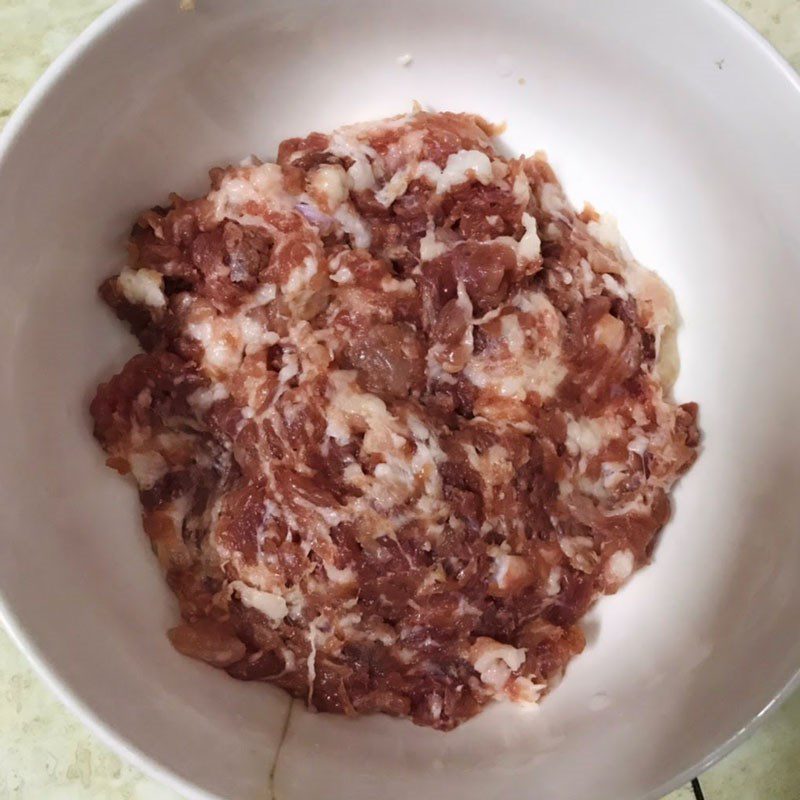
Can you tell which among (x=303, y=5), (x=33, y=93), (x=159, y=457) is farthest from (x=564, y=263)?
(x=33, y=93)

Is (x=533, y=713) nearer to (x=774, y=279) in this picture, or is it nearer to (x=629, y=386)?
(x=629, y=386)

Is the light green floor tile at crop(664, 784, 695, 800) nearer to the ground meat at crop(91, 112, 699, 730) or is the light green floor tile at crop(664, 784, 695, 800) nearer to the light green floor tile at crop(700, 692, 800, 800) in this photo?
the light green floor tile at crop(700, 692, 800, 800)

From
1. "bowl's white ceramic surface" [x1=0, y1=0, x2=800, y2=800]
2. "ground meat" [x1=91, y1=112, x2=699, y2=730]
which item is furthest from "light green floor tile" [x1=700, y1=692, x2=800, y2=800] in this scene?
"ground meat" [x1=91, y1=112, x2=699, y2=730]

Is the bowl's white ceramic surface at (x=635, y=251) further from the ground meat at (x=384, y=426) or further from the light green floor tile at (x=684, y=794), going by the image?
the light green floor tile at (x=684, y=794)

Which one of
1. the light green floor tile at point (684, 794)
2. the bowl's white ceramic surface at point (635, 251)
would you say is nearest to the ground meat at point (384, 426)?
the bowl's white ceramic surface at point (635, 251)

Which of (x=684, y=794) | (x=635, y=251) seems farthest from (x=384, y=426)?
(x=684, y=794)

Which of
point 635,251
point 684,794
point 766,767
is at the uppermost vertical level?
point 635,251

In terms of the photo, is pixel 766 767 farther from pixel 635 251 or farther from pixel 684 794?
pixel 635 251
